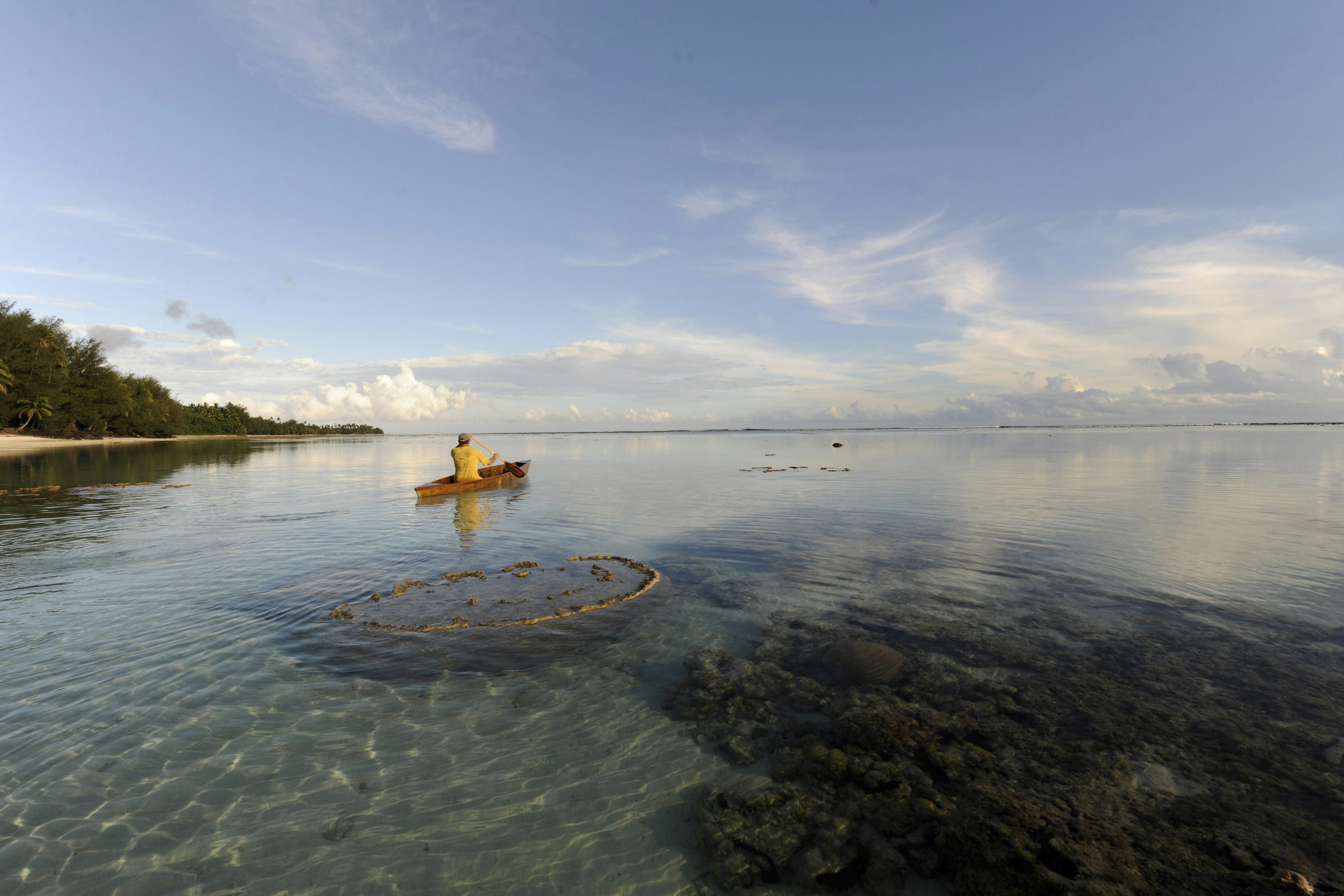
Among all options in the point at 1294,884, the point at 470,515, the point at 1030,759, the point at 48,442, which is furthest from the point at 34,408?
the point at 1294,884

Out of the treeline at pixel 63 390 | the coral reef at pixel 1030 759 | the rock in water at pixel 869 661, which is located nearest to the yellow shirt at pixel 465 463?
the coral reef at pixel 1030 759

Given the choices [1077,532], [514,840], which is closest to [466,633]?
[514,840]

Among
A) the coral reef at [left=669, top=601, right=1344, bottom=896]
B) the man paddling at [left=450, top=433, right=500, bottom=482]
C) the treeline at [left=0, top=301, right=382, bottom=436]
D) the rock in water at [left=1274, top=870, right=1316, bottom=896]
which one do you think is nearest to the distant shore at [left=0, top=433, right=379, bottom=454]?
the treeline at [left=0, top=301, right=382, bottom=436]

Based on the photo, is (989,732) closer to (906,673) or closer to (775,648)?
(906,673)

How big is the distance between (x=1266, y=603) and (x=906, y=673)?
32.1ft

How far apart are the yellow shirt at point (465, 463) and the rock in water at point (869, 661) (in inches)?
1026

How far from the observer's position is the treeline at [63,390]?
8719 centimetres

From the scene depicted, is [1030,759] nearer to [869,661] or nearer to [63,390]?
[869,661]

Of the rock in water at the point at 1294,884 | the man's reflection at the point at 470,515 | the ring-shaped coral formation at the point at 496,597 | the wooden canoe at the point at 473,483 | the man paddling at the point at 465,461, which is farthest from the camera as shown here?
the man paddling at the point at 465,461

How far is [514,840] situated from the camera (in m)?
5.11

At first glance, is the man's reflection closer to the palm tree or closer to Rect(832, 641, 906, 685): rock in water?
Rect(832, 641, 906, 685): rock in water

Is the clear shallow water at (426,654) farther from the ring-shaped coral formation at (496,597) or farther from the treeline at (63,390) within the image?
the treeline at (63,390)

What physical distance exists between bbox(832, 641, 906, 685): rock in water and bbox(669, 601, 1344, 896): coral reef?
35mm

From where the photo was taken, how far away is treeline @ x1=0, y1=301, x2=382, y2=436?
87188 millimetres
